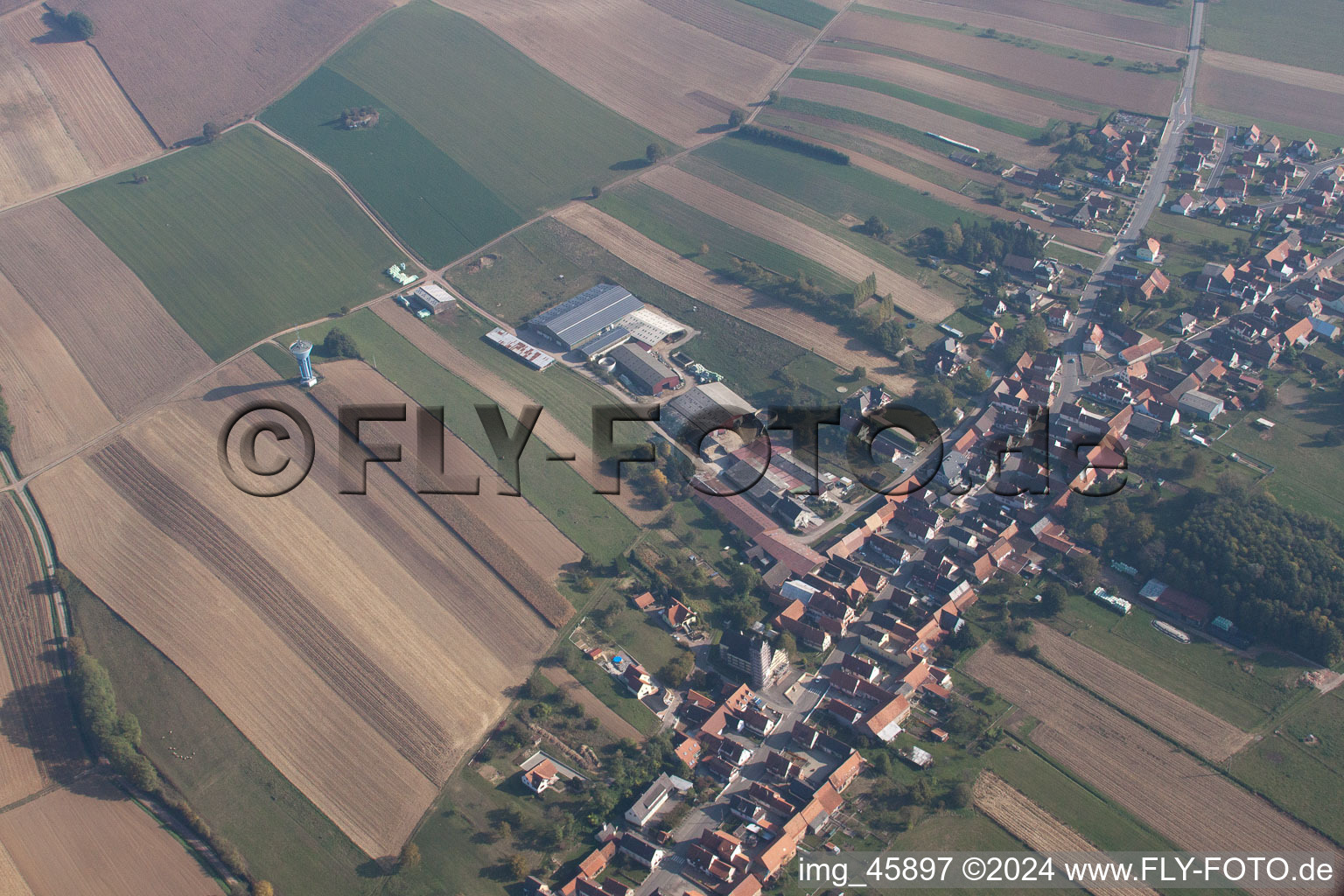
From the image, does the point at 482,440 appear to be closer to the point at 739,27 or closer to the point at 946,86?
the point at 946,86

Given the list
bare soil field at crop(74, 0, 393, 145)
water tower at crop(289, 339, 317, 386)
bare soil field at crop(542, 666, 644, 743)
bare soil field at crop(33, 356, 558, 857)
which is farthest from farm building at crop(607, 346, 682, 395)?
bare soil field at crop(74, 0, 393, 145)

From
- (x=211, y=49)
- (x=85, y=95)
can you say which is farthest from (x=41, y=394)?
(x=211, y=49)

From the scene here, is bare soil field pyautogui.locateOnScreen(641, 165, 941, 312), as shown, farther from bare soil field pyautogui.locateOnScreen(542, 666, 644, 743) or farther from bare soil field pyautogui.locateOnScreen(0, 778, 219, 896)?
bare soil field pyautogui.locateOnScreen(0, 778, 219, 896)

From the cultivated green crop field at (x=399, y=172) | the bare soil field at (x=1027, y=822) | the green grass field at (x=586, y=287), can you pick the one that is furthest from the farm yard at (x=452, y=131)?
the bare soil field at (x=1027, y=822)

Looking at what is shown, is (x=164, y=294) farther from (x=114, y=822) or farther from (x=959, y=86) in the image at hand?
(x=959, y=86)

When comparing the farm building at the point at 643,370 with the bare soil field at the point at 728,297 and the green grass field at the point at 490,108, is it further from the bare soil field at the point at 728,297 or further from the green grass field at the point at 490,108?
the green grass field at the point at 490,108
